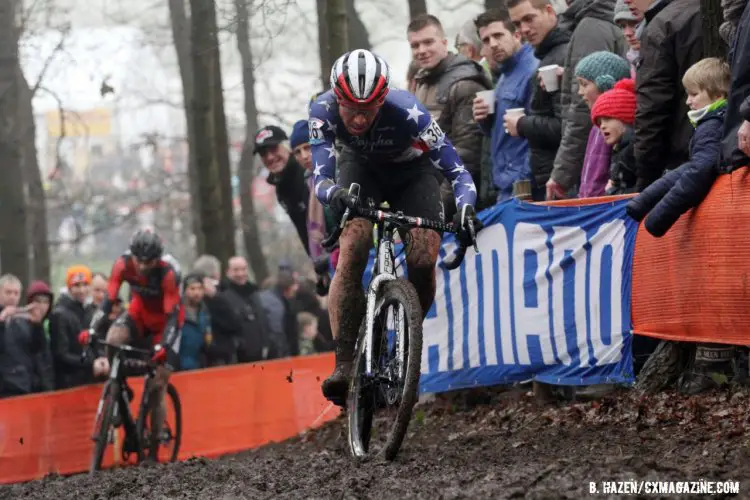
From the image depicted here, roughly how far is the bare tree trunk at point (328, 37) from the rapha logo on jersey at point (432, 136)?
488 centimetres

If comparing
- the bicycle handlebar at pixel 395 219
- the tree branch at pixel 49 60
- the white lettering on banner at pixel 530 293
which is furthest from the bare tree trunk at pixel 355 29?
the bicycle handlebar at pixel 395 219

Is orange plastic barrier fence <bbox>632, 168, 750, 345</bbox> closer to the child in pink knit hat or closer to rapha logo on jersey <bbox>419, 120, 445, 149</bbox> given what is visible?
the child in pink knit hat

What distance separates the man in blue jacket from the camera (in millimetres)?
11406

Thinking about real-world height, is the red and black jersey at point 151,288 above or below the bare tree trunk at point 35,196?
below

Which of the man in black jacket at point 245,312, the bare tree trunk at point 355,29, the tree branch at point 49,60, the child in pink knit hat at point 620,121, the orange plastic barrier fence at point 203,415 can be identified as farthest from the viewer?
the tree branch at point 49,60

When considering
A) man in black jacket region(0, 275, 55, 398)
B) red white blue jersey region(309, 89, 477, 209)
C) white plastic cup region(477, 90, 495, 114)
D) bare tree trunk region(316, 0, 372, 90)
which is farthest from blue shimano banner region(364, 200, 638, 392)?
man in black jacket region(0, 275, 55, 398)

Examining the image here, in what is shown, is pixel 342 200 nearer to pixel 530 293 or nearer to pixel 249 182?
pixel 530 293

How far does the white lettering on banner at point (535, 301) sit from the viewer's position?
32.3 feet

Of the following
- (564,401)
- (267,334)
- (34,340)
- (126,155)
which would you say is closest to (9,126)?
(267,334)

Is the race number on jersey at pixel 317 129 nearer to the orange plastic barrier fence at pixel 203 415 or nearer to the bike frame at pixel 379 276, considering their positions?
the bike frame at pixel 379 276

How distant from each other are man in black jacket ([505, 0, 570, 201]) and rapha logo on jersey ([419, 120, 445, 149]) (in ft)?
7.37

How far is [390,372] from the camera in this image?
26.7ft

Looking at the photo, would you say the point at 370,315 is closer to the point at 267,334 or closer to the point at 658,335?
the point at 658,335

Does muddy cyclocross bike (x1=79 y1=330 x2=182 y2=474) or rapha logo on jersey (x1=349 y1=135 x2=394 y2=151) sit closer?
rapha logo on jersey (x1=349 y1=135 x2=394 y2=151)
